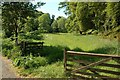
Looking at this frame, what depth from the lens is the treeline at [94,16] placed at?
26.3 meters

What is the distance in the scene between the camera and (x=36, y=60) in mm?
15078

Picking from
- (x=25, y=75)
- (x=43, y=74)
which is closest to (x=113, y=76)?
(x=43, y=74)

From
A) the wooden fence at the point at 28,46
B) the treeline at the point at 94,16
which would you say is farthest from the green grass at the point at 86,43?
the wooden fence at the point at 28,46

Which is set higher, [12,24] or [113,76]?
[12,24]

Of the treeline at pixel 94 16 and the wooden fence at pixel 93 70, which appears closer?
the wooden fence at pixel 93 70

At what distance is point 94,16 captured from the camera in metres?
45.6

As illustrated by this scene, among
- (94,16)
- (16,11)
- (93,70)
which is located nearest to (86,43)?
(16,11)

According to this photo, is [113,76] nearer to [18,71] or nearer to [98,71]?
[98,71]

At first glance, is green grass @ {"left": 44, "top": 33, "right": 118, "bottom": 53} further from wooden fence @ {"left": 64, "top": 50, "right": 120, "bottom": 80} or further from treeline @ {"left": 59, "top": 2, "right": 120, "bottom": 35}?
wooden fence @ {"left": 64, "top": 50, "right": 120, "bottom": 80}

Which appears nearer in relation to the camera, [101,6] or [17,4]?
[17,4]

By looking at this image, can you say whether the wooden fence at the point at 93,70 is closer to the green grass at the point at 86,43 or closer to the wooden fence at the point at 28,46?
the green grass at the point at 86,43

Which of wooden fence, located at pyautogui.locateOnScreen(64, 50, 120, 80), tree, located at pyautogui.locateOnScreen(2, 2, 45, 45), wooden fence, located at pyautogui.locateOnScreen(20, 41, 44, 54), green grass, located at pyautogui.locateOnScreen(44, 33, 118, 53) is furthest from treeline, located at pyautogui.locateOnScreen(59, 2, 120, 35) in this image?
wooden fence, located at pyautogui.locateOnScreen(64, 50, 120, 80)

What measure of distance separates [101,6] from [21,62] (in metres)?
18.7

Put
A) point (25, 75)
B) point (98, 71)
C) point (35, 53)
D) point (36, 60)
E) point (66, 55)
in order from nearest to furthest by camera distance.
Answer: point (98, 71) < point (66, 55) < point (25, 75) < point (36, 60) < point (35, 53)
